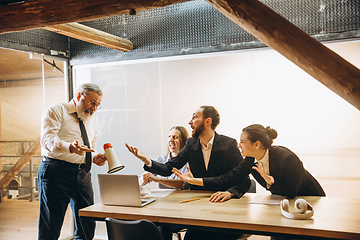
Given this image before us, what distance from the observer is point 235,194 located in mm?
2666

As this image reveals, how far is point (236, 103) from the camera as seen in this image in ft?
12.3

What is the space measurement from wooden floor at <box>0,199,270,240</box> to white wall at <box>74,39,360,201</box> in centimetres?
97

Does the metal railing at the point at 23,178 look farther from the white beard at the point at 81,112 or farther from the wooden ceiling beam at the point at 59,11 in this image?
the wooden ceiling beam at the point at 59,11

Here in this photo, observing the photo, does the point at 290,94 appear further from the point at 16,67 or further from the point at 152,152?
the point at 16,67

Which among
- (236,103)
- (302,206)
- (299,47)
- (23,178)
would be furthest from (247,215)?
(23,178)

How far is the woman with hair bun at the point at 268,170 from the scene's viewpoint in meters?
2.55

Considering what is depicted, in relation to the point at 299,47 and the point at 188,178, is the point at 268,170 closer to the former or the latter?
the point at 188,178

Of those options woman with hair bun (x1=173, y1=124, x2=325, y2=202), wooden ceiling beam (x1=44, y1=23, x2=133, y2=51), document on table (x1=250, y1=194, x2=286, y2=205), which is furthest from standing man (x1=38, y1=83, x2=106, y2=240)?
document on table (x1=250, y1=194, x2=286, y2=205)

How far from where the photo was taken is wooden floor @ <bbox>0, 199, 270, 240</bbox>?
13.7 feet

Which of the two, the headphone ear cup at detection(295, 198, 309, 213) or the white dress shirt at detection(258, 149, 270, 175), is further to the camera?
the white dress shirt at detection(258, 149, 270, 175)

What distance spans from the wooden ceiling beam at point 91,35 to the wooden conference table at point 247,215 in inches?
69.7

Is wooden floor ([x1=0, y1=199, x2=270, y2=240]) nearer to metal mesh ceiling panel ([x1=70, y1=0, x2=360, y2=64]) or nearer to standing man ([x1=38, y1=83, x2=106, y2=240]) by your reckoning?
standing man ([x1=38, y1=83, x2=106, y2=240])

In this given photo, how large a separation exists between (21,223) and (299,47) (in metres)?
4.21

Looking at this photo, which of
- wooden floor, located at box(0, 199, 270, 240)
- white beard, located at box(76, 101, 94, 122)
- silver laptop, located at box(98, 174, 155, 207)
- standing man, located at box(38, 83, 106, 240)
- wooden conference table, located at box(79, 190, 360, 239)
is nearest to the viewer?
wooden conference table, located at box(79, 190, 360, 239)
